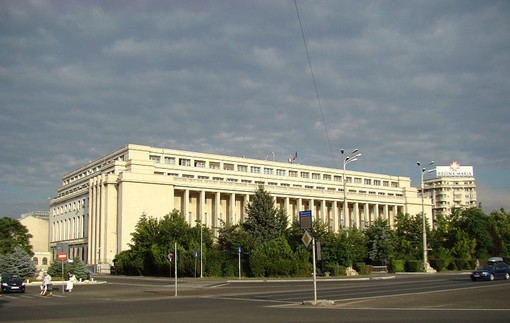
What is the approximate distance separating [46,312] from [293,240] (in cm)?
4330

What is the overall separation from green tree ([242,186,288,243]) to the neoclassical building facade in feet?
34.6

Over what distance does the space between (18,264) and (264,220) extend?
28.6 metres

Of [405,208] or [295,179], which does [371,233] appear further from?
[405,208]

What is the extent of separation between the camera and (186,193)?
101375 millimetres

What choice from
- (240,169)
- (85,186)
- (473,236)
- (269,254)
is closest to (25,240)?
(85,186)

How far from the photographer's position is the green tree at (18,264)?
55.2 m

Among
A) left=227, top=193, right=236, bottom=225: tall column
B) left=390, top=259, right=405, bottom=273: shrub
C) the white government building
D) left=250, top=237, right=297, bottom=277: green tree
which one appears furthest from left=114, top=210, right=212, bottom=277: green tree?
the white government building

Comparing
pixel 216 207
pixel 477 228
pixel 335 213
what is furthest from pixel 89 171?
pixel 477 228

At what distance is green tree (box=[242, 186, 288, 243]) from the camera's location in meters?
66.8

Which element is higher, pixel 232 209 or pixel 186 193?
pixel 186 193

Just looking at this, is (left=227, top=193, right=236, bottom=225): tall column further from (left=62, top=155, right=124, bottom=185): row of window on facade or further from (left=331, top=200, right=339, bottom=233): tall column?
(left=331, top=200, right=339, bottom=233): tall column

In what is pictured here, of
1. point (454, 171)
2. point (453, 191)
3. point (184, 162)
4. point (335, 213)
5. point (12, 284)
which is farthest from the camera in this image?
point (453, 191)

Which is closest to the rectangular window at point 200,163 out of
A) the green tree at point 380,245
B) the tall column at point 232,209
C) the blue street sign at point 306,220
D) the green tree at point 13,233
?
the tall column at point 232,209

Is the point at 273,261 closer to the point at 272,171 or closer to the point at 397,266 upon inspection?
the point at 397,266
